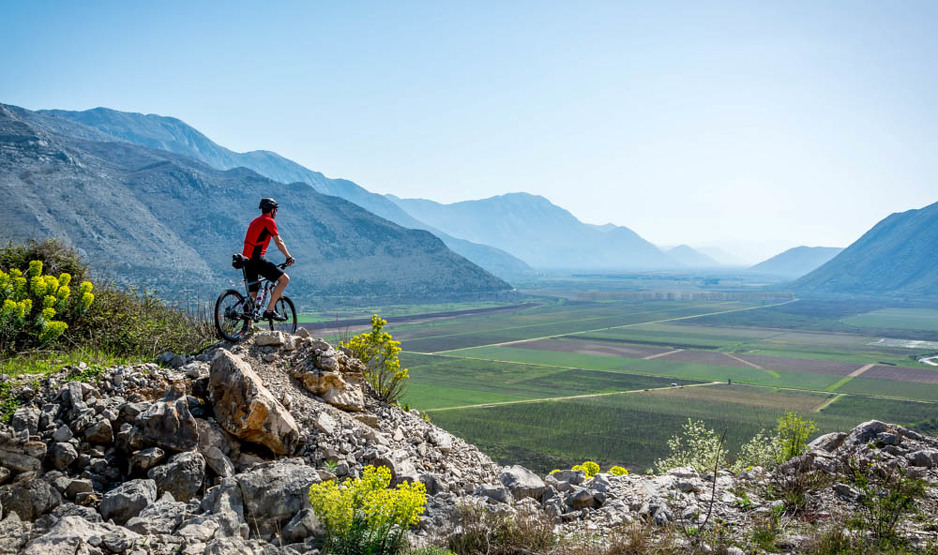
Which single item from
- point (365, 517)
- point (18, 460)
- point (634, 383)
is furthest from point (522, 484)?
point (634, 383)

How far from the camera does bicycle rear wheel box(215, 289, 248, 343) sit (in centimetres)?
1229

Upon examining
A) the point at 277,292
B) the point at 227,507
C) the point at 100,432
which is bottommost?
the point at 227,507

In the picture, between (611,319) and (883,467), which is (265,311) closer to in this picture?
(883,467)

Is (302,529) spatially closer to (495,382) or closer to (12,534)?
(12,534)

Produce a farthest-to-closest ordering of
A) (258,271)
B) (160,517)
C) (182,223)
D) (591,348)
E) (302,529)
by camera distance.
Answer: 1. (182,223)
2. (591,348)
3. (258,271)
4. (302,529)
5. (160,517)

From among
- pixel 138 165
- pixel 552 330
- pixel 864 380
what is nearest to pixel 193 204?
pixel 138 165

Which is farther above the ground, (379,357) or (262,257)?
(262,257)

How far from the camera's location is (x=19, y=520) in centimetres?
794

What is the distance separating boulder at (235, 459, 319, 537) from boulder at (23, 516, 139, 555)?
5.52ft

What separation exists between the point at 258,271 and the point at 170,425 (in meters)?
4.01

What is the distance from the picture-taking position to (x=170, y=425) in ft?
30.7

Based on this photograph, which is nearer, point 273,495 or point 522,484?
point 273,495

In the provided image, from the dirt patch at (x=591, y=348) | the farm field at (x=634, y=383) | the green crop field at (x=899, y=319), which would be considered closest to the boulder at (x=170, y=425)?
the farm field at (x=634, y=383)

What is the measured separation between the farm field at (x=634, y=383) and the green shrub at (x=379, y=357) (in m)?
31.1
